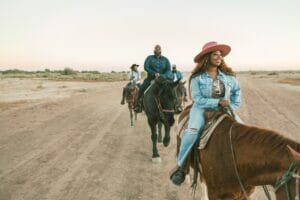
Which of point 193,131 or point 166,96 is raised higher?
point 166,96

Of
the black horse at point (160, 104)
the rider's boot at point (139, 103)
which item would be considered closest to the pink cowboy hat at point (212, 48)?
the black horse at point (160, 104)

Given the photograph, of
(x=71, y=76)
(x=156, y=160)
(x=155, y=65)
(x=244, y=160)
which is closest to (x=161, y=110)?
(x=156, y=160)

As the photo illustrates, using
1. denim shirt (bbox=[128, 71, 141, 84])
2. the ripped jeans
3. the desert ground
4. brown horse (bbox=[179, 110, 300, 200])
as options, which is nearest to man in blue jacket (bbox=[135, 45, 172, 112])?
the desert ground

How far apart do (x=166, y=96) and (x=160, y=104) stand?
32 cm

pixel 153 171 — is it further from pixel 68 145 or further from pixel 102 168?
pixel 68 145

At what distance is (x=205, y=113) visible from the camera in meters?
4.58

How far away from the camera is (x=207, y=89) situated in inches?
179

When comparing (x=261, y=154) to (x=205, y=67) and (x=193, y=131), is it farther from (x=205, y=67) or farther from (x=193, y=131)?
(x=205, y=67)

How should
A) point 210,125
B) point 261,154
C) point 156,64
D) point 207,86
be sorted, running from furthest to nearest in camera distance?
point 156,64 → point 207,86 → point 210,125 → point 261,154

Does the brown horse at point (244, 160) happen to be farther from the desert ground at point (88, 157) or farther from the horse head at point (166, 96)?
the horse head at point (166, 96)

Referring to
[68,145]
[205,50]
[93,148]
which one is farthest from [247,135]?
[68,145]

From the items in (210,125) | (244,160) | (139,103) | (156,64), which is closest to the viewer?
(244,160)

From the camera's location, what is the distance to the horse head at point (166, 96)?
805cm

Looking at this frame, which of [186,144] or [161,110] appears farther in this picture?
[161,110]
